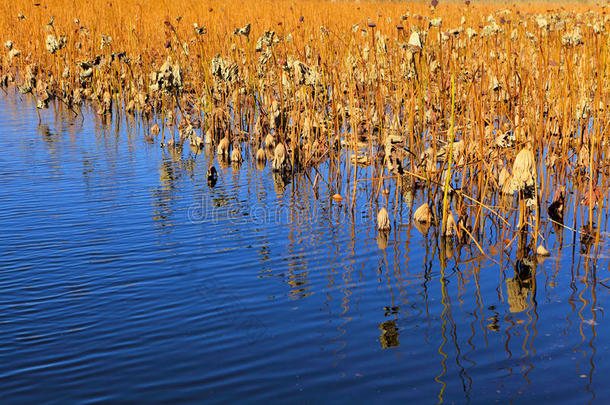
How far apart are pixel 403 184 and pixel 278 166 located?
0.97m

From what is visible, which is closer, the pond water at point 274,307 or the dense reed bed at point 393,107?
the pond water at point 274,307

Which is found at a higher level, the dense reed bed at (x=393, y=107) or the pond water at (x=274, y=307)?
the dense reed bed at (x=393, y=107)

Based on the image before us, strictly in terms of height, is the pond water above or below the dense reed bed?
below

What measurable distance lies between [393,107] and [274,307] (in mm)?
2244

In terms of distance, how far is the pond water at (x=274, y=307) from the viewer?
2.44 meters

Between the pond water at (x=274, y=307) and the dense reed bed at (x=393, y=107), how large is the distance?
0.35m

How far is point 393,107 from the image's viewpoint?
193 inches

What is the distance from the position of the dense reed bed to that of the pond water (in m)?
0.35

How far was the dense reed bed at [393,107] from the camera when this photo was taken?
407 centimetres

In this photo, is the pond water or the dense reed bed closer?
the pond water

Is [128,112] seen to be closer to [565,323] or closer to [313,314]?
[313,314]

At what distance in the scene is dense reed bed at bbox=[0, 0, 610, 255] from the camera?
4.07 m

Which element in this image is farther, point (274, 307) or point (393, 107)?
point (393, 107)

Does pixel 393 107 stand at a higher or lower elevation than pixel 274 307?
higher
